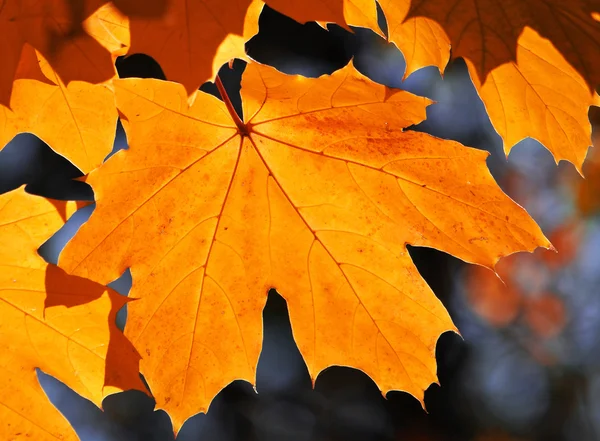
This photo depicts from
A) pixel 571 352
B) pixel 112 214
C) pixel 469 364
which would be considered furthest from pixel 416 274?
pixel 571 352

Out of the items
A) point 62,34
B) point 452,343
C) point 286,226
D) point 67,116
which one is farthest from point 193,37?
point 452,343

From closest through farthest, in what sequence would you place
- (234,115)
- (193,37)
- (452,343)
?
1. (193,37)
2. (234,115)
3. (452,343)

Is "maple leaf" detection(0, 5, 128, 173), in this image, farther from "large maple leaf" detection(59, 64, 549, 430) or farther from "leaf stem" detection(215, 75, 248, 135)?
"leaf stem" detection(215, 75, 248, 135)

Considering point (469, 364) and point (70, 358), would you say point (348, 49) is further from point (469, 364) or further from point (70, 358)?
point (70, 358)

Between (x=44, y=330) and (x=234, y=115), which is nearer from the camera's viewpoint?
(x=44, y=330)

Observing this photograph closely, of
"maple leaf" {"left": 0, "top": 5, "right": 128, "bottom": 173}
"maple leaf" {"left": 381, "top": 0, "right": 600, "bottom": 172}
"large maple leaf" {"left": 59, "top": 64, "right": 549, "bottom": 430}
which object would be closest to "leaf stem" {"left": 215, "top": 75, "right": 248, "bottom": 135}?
"large maple leaf" {"left": 59, "top": 64, "right": 549, "bottom": 430}

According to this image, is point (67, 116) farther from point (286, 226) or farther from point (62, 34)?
point (286, 226)

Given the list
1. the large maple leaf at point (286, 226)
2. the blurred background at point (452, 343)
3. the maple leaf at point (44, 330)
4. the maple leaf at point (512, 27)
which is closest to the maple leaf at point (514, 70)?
the maple leaf at point (512, 27)
